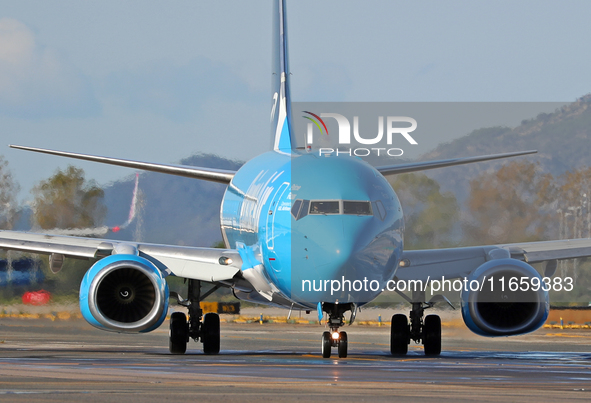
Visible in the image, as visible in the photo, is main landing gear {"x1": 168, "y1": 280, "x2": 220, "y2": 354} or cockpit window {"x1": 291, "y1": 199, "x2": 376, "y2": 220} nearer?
cockpit window {"x1": 291, "y1": 199, "x2": 376, "y2": 220}

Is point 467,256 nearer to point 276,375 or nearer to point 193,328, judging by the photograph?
point 193,328

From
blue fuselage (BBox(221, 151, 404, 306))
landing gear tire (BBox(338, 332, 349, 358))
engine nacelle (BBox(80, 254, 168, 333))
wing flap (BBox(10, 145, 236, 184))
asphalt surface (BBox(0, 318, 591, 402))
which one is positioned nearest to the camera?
asphalt surface (BBox(0, 318, 591, 402))

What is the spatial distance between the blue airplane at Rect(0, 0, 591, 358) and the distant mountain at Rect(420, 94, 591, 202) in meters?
12.0

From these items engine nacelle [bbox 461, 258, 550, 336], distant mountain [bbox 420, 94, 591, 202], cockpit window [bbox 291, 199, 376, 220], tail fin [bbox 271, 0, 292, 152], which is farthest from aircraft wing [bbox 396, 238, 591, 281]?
distant mountain [bbox 420, 94, 591, 202]

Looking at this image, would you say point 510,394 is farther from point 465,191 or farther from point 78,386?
point 465,191

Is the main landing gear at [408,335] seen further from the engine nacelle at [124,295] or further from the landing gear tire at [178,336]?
the engine nacelle at [124,295]

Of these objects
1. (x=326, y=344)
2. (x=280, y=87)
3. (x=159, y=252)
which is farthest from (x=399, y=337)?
(x=280, y=87)

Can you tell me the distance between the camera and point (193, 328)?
20.0 m

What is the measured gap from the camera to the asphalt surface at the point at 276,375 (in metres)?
9.49

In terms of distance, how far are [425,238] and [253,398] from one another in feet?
58.0

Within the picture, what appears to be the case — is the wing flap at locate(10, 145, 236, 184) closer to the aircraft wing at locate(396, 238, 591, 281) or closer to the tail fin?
the tail fin

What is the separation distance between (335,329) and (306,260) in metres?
1.67

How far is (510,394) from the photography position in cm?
988

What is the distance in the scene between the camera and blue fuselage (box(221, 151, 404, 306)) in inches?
597
